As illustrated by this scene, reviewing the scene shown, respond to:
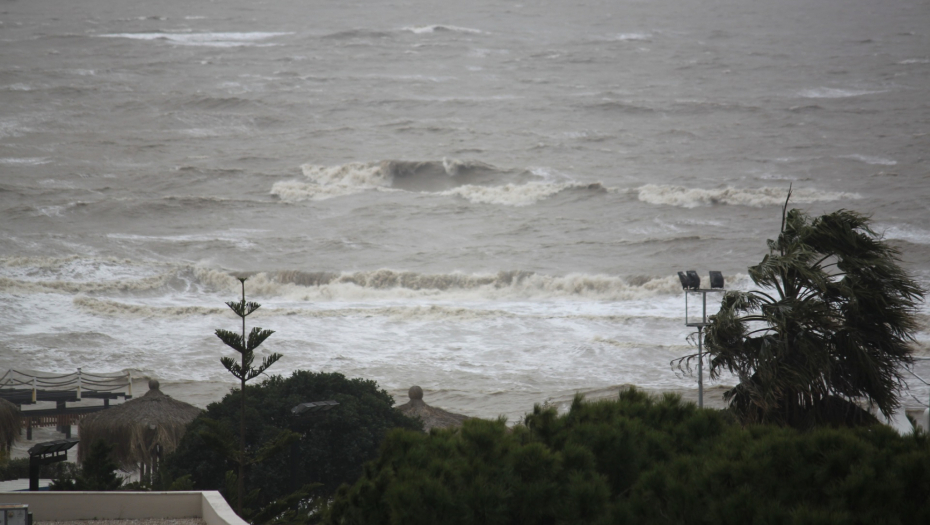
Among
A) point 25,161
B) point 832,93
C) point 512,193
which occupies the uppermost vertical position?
point 832,93

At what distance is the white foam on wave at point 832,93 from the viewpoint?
2199 inches

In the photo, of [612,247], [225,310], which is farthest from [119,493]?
[612,247]

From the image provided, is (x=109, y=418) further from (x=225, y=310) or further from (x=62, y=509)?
(x=225, y=310)

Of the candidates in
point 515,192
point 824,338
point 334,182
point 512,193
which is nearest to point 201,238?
point 334,182

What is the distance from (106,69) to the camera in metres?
59.7

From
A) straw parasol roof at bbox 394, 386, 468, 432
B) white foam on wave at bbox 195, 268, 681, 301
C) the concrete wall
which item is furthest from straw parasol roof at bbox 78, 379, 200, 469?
white foam on wave at bbox 195, 268, 681, 301

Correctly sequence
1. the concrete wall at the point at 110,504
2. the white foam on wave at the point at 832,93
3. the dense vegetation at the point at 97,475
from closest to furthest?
the concrete wall at the point at 110,504 < the dense vegetation at the point at 97,475 < the white foam on wave at the point at 832,93

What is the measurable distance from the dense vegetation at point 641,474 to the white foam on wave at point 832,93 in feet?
184

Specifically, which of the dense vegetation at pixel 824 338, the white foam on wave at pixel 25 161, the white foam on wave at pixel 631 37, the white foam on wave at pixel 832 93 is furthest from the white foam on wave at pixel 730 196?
the dense vegetation at pixel 824 338

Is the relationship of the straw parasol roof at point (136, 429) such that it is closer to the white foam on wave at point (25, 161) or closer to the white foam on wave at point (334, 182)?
the white foam on wave at point (334, 182)

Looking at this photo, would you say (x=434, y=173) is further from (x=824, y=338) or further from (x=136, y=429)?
(x=824, y=338)

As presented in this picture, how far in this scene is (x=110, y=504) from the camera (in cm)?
750

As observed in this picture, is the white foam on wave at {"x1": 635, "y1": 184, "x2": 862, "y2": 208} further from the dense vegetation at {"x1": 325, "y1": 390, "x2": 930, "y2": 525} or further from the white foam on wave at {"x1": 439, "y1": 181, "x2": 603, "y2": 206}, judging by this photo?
the dense vegetation at {"x1": 325, "y1": 390, "x2": 930, "y2": 525}

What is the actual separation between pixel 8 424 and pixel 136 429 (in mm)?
2730
